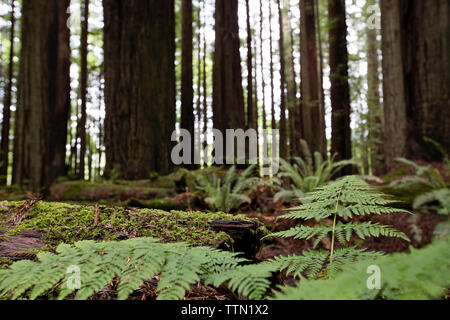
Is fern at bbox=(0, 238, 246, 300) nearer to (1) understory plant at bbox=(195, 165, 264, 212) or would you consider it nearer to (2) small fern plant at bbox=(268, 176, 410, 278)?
(2) small fern plant at bbox=(268, 176, 410, 278)

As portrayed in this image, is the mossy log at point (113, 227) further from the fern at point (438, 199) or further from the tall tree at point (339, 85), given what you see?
the tall tree at point (339, 85)

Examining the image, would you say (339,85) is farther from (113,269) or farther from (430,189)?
(113,269)

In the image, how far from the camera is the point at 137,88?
5.79 metres

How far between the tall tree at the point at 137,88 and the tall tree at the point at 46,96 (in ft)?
6.49

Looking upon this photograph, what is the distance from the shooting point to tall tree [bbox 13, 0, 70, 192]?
22.6 ft

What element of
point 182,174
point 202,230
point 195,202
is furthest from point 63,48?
point 202,230

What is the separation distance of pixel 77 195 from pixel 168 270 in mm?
4950

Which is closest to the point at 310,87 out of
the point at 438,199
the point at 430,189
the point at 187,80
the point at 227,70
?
the point at 227,70

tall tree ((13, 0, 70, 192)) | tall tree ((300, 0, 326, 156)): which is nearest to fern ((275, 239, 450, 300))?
tall tree ((13, 0, 70, 192))

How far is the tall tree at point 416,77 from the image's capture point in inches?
221

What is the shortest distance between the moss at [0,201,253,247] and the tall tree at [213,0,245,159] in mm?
5963

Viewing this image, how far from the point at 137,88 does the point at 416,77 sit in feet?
19.1

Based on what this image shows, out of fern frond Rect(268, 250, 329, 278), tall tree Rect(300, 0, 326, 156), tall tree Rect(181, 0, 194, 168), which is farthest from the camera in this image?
tall tree Rect(181, 0, 194, 168)
